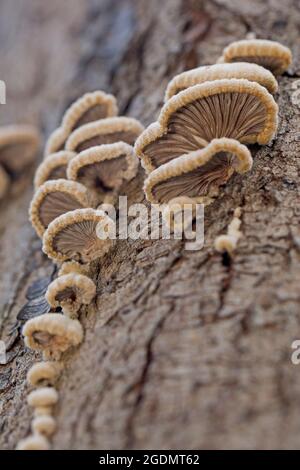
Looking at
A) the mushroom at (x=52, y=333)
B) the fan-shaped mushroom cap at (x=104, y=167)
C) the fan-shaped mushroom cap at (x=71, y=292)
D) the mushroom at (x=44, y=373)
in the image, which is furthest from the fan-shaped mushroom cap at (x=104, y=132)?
the mushroom at (x=44, y=373)

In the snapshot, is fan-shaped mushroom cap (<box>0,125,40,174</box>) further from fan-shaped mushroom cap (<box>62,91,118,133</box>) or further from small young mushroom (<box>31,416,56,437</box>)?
small young mushroom (<box>31,416,56,437</box>)

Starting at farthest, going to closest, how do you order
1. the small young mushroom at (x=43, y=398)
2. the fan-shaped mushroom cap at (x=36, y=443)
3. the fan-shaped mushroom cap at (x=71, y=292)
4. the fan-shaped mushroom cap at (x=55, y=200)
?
1. the fan-shaped mushroom cap at (x=55, y=200)
2. the fan-shaped mushroom cap at (x=71, y=292)
3. the small young mushroom at (x=43, y=398)
4. the fan-shaped mushroom cap at (x=36, y=443)

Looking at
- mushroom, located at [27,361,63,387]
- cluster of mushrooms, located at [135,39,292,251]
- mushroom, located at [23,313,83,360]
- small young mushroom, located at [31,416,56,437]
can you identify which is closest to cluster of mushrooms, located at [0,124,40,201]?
cluster of mushrooms, located at [135,39,292,251]

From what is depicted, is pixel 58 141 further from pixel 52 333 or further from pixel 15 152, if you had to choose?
pixel 52 333

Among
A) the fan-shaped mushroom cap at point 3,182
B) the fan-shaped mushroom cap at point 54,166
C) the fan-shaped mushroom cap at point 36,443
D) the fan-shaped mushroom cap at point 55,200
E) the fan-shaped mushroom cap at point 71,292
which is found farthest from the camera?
the fan-shaped mushroom cap at point 3,182

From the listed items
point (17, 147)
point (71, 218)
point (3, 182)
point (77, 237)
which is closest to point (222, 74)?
point (71, 218)

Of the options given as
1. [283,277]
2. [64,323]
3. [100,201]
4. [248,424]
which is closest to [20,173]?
[100,201]

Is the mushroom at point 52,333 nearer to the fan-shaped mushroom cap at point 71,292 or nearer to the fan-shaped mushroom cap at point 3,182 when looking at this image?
the fan-shaped mushroom cap at point 71,292
